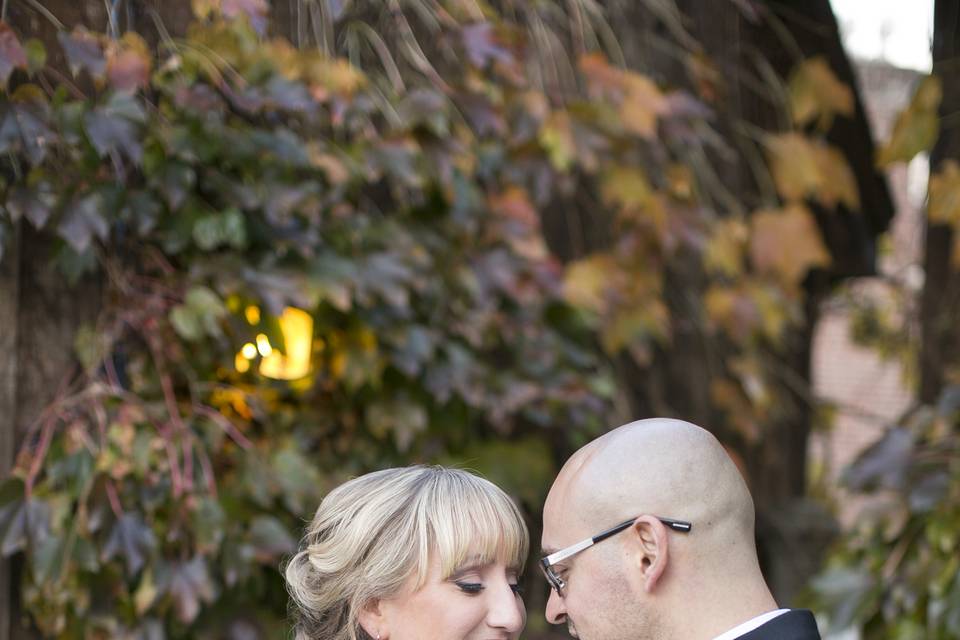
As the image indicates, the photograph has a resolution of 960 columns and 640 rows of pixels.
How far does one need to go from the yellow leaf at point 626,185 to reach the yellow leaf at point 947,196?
3.40 feet

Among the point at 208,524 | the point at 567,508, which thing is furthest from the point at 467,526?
the point at 208,524

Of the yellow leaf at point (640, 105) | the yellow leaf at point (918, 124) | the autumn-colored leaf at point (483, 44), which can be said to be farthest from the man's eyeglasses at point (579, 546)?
the yellow leaf at point (918, 124)

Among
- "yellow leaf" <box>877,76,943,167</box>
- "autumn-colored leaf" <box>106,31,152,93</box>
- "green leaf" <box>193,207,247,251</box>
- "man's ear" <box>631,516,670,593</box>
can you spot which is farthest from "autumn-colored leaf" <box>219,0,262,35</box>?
"yellow leaf" <box>877,76,943,167</box>

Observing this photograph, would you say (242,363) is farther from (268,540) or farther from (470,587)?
(470,587)

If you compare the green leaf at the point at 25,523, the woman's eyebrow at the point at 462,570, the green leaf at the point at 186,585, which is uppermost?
the woman's eyebrow at the point at 462,570

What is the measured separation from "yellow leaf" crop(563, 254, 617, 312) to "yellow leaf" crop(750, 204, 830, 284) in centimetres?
82

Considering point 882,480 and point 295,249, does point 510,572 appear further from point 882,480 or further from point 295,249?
point 882,480

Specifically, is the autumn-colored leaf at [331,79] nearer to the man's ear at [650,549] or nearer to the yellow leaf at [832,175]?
the man's ear at [650,549]

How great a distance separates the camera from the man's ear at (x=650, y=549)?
1915mm

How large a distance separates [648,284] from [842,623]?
1345 millimetres

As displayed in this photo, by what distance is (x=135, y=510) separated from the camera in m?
3.10

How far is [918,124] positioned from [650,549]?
2.93 metres

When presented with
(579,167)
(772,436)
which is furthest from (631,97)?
(772,436)

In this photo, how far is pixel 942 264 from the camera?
5652mm
